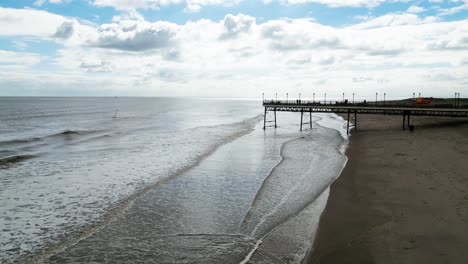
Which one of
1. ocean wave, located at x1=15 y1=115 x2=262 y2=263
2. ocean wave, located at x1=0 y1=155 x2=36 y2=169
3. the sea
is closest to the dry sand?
the sea

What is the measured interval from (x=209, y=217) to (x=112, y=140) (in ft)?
102

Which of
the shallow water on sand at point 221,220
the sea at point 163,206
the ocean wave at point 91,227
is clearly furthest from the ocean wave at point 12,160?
the shallow water on sand at point 221,220

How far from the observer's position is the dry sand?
31.9ft

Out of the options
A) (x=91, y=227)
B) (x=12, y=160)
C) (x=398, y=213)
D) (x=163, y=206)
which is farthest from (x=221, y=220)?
(x=12, y=160)

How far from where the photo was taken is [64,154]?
101 ft

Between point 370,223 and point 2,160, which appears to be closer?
point 370,223

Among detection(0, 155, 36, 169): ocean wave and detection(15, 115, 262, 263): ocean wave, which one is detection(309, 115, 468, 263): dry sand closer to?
detection(15, 115, 262, 263): ocean wave

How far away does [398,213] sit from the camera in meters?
12.9

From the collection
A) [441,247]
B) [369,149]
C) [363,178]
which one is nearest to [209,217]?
[441,247]

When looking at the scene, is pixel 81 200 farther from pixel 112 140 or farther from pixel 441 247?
pixel 112 140

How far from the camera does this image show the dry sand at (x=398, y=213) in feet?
31.9

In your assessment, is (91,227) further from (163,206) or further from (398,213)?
(398,213)

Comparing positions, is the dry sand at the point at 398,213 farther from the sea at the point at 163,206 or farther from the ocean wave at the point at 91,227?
the ocean wave at the point at 91,227

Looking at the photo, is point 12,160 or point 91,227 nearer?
point 91,227
